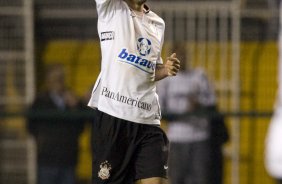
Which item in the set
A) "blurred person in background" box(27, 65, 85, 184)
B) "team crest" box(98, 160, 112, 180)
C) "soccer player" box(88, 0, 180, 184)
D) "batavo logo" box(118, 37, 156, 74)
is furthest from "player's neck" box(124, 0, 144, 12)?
"blurred person in background" box(27, 65, 85, 184)

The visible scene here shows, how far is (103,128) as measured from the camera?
677 centimetres

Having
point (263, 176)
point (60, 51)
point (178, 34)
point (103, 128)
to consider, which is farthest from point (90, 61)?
point (103, 128)

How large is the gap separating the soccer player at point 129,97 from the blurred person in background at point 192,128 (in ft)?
10.5

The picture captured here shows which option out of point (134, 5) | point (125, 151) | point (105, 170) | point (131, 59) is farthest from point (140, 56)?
point (105, 170)

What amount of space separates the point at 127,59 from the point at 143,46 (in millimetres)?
126

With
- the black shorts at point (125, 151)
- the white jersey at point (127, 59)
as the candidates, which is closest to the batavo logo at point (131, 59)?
the white jersey at point (127, 59)

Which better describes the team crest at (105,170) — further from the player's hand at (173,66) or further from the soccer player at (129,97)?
the player's hand at (173,66)

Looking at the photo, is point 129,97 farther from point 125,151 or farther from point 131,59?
point 125,151

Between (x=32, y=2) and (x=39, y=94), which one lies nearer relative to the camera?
(x=39, y=94)

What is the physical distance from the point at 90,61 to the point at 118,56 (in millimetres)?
5072

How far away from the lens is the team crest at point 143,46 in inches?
260

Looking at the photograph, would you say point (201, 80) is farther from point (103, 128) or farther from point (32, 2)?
point (103, 128)

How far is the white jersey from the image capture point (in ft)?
21.7

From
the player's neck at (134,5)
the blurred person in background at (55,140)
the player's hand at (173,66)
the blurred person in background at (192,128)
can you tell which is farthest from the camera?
the blurred person in background at (192,128)
